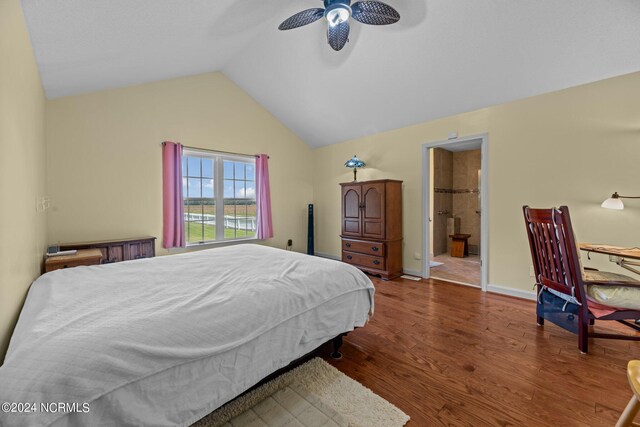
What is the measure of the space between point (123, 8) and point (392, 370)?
320 cm

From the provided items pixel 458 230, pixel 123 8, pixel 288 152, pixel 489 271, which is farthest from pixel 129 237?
pixel 458 230

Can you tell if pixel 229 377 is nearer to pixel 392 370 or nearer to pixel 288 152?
pixel 392 370

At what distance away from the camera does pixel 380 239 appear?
3967mm

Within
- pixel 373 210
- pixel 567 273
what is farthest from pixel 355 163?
pixel 567 273

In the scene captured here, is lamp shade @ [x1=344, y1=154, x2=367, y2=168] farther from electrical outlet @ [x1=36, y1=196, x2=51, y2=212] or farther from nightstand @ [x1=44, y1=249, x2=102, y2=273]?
electrical outlet @ [x1=36, y1=196, x2=51, y2=212]

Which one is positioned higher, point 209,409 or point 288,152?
point 288,152

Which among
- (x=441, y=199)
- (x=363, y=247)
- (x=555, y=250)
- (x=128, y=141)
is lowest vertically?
(x=363, y=247)

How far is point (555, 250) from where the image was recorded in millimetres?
2096

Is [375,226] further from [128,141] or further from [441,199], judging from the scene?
[128,141]

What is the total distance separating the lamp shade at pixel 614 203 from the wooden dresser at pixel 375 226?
221cm

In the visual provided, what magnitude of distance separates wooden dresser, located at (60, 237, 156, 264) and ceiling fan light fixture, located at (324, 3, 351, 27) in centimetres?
332

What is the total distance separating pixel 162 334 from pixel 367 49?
134 inches

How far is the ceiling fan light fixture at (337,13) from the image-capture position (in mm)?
2000

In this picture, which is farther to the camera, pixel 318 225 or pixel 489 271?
pixel 318 225
